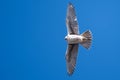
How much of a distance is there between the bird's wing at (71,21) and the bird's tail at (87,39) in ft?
0.14

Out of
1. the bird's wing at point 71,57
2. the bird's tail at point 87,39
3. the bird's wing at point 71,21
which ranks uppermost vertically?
the bird's wing at point 71,21

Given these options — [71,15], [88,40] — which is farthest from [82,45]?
[71,15]

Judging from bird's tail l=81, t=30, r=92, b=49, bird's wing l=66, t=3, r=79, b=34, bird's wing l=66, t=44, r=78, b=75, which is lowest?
bird's wing l=66, t=44, r=78, b=75

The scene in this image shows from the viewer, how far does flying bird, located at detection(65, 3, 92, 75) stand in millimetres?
1816

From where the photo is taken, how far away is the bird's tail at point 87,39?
1.82 meters

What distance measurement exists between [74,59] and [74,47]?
0.06m

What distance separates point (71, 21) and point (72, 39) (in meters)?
0.10

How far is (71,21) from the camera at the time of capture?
1.85 metres

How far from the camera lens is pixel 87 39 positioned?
6.00 feet

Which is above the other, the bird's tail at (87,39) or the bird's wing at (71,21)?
the bird's wing at (71,21)

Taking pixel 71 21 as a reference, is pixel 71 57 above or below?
below

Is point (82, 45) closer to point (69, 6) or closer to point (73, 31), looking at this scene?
point (73, 31)

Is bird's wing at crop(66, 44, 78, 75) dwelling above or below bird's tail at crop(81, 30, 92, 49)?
below

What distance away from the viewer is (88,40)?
6.02 ft
